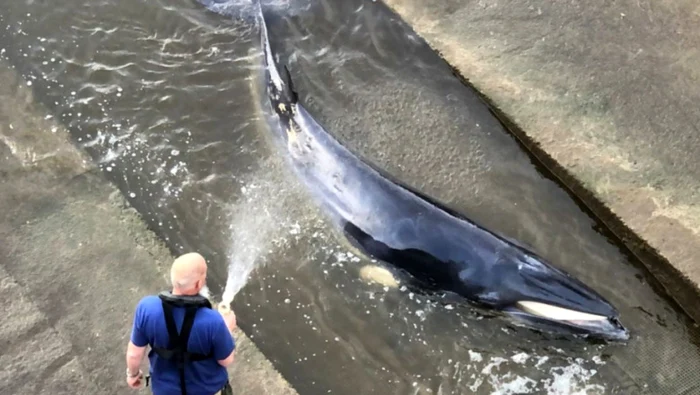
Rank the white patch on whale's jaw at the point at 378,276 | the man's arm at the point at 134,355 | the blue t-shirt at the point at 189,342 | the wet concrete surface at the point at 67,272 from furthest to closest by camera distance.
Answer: the white patch on whale's jaw at the point at 378,276 → the wet concrete surface at the point at 67,272 → the man's arm at the point at 134,355 → the blue t-shirt at the point at 189,342

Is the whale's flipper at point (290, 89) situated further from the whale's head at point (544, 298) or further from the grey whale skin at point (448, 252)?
the whale's head at point (544, 298)

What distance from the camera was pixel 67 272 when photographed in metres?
5.01

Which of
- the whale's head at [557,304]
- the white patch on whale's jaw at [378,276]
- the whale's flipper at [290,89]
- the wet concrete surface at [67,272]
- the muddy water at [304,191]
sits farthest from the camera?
the whale's flipper at [290,89]

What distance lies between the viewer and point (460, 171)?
6.01 meters

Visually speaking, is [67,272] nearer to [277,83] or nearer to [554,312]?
[277,83]

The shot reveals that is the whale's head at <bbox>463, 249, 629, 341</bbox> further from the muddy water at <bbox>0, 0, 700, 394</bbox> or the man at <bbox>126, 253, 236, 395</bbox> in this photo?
the man at <bbox>126, 253, 236, 395</bbox>

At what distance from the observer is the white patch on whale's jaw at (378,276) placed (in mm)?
5344

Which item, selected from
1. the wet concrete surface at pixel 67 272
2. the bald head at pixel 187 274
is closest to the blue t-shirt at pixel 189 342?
the bald head at pixel 187 274

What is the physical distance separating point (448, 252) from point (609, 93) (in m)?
2.35

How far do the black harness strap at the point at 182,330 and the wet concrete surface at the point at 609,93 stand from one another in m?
3.58

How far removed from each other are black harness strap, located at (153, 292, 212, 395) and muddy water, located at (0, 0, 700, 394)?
1.62 metres

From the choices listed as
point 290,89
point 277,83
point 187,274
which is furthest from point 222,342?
point 277,83

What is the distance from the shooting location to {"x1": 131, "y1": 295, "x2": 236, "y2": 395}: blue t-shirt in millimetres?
3336

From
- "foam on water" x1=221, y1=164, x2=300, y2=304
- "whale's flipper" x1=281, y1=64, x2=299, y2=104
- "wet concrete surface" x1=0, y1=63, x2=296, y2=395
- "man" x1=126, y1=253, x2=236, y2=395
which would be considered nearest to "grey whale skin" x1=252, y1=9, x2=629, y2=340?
"foam on water" x1=221, y1=164, x2=300, y2=304
